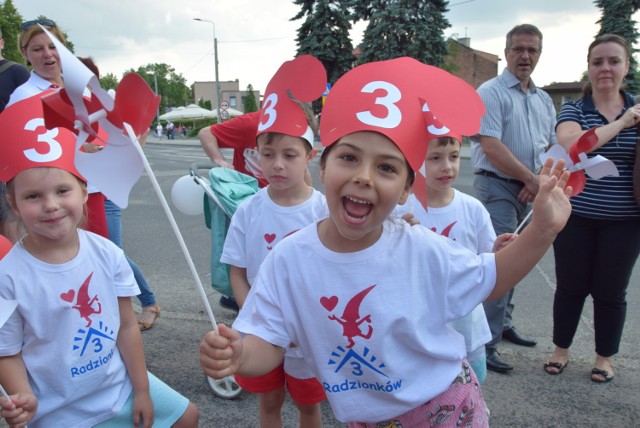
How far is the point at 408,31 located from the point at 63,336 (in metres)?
26.3

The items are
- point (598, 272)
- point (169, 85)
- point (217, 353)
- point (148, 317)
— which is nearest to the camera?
point (217, 353)

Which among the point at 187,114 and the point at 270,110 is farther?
the point at 187,114

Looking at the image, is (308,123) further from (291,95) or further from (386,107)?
(386,107)

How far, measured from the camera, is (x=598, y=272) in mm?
3215

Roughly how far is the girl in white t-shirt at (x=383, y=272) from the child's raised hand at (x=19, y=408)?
0.74 m

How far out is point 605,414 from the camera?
2.90m

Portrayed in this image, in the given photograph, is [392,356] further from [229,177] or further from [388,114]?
[229,177]

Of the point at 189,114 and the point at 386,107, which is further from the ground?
the point at 189,114

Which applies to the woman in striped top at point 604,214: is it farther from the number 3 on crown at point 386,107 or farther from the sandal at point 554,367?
the number 3 on crown at point 386,107

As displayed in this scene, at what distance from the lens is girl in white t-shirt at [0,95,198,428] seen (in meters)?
1.80


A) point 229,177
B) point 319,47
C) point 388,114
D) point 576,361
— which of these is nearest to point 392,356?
point 388,114

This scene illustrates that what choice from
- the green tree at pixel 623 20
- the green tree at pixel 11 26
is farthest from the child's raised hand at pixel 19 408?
the green tree at pixel 11 26

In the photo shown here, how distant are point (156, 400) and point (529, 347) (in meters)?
2.69

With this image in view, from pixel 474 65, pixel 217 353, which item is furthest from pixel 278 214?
pixel 474 65
